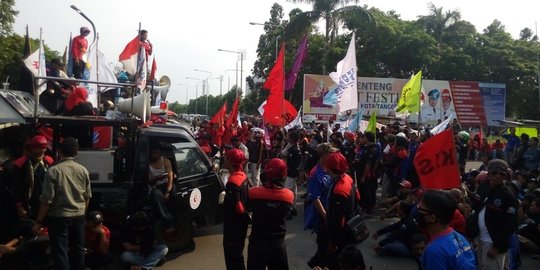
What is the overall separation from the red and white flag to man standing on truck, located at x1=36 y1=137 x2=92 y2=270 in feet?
20.2

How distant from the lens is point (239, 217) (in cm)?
482

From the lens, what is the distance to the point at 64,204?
4938 millimetres

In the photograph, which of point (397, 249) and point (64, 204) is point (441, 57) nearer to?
point (397, 249)

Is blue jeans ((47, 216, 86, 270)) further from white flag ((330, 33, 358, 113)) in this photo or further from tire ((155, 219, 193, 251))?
white flag ((330, 33, 358, 113))

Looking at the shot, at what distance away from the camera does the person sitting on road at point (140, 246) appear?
5.71 meters

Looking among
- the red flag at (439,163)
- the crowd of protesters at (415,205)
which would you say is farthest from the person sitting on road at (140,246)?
the red flag at (439,163)

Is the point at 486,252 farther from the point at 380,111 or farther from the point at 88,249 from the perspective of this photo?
the point at 380,111

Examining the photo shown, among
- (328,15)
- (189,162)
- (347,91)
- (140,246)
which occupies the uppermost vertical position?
(328,15)

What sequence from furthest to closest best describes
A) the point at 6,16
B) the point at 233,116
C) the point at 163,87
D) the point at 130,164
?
1. the point at 6,16
2. the point at 163,87
3. the point at 233,116
4. the point at 130,164

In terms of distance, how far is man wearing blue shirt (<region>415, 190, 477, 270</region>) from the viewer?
2869 mm

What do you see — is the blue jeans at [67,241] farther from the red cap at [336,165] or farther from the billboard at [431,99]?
the billboard at [431,99]

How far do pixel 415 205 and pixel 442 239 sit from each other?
388 cm

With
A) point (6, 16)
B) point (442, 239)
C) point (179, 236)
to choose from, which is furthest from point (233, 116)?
point (6, 16)

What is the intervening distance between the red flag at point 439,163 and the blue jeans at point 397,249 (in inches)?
82.4
